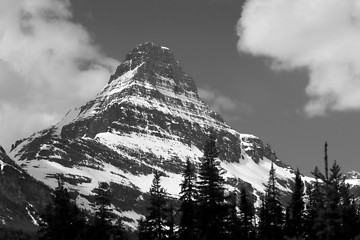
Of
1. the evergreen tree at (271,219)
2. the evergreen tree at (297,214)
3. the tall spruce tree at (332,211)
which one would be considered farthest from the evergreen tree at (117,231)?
the tall spruce tree at (332,211)

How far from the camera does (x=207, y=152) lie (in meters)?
56.3

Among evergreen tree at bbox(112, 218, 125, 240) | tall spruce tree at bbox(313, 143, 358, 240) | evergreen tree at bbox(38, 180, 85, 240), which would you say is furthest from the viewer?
evergreen tree at bbox(112, 218, 125, 240)

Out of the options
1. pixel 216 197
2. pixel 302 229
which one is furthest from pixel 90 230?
pixel 302 229

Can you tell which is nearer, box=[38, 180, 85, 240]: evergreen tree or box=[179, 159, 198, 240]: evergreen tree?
box=[38, 180, 85, 240]: evergreen tree

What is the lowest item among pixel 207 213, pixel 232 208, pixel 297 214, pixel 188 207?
pixel 207 213

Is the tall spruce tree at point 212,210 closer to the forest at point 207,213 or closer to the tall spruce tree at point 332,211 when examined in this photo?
the forest at point 207,213

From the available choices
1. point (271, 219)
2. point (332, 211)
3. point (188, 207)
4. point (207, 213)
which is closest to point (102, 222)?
point (188, 207)

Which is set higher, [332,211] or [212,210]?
[212,210]

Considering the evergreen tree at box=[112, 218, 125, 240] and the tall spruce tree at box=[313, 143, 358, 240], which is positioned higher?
the evergreen tree at box=[112, 218, 125, 240]

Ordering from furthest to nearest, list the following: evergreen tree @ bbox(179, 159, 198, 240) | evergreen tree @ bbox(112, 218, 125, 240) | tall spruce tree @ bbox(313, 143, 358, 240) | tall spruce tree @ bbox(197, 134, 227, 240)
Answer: evergreen tree @ bbox(112, 218, 125, 240) → evergreen tree @ bbox(179, 159, 198, 240) → tall spruce tree @ bbox(197, 134, 227, 240) → tall spruce tree @ bbox(313, 143, 358, 240)

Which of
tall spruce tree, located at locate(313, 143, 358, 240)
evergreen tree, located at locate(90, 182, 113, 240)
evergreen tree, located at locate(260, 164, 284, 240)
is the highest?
evergreen tree, located at locate(260, 164, 284, 240)

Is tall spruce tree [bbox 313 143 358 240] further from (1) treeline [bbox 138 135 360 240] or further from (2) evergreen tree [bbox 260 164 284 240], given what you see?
(2) evergreen tree [bbox 260 164 284 240]

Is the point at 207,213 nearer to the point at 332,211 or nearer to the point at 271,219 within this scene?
the point at 332,211

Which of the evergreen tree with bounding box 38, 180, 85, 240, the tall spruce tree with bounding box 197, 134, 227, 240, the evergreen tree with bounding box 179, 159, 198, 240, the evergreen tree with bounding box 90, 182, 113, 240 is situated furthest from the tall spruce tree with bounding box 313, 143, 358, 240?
the evergreen tree with bounding box 90, 182, 113, 240
